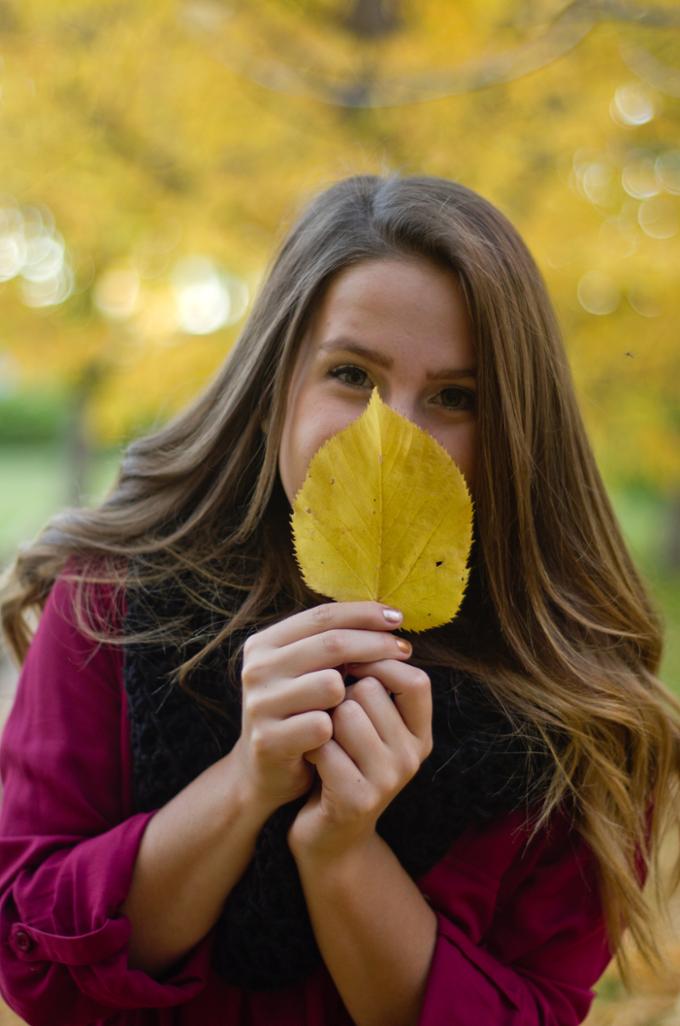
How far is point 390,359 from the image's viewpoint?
120cm

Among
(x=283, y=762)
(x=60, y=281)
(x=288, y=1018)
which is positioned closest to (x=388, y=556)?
(x=283, y=762)

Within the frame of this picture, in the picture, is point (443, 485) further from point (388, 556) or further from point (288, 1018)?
point (288, 1018)

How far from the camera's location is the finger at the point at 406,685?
105 cm

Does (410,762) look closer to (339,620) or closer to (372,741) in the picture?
(372,741)

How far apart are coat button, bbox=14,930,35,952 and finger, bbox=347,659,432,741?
563 mm

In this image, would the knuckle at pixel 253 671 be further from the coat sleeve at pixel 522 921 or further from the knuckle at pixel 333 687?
the coat sleeve at pixel 522 921

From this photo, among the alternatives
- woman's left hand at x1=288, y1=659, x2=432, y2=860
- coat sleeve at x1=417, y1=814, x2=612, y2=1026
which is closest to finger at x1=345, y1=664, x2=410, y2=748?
woman's left hand at x1=288, y1=659, x2=432, y2=860

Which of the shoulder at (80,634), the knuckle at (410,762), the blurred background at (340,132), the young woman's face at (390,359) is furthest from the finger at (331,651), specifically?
the blurred background at (340,132)

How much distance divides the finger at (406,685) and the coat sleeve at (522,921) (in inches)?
14.8

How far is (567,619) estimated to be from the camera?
56.4 inches

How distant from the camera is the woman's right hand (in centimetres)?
102

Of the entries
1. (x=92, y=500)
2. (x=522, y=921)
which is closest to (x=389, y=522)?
(x=522, y=921)

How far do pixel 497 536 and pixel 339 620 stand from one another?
40 centimetres

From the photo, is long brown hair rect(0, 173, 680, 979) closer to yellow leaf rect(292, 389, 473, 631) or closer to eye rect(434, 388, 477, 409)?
eye rect(434, 388, 477, 409)
